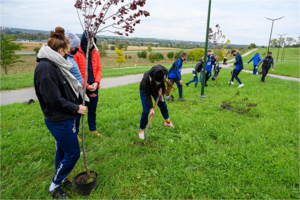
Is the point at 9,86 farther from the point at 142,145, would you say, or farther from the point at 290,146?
the point at 290,146

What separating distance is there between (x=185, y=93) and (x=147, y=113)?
4.82 meters

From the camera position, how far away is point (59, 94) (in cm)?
188

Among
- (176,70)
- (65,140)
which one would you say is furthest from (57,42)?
(176,70)

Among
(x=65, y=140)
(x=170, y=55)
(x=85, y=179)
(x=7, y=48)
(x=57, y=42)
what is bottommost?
(x=85, y=179)

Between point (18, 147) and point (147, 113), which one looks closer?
point (18, 147)

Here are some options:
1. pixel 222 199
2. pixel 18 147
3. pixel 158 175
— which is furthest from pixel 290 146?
pixel 18 147

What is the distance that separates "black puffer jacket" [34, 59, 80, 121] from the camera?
5.99ft

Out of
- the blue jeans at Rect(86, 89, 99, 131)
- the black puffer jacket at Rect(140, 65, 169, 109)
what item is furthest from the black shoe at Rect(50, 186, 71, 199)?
the black puffer jacket at Rect(140, 65, 169, 109)

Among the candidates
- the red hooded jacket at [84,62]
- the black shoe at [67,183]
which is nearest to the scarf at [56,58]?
the red hooded jacket at [84,62]

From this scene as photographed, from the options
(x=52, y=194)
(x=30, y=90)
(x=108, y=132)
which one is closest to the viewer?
(x=52, y=194)

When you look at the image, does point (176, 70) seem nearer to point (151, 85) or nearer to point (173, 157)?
point (151, 85)

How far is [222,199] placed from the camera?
2463 millimetres

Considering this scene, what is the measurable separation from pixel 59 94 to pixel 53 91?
0.07 meters

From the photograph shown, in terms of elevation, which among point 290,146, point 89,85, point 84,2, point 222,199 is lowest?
point 222,199
